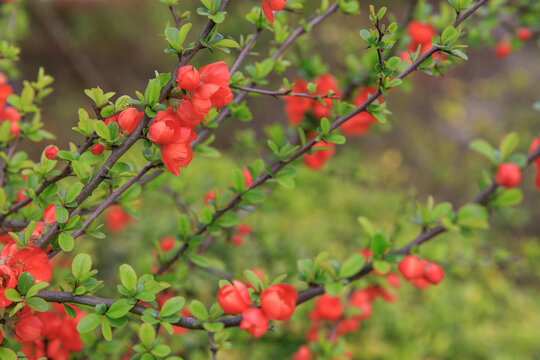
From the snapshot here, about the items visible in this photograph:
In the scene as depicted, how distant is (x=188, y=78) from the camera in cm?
44

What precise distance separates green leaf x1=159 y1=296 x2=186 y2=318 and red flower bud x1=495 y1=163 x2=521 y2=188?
53cm

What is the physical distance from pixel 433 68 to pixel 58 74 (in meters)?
3.77

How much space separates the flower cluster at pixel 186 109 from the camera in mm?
443

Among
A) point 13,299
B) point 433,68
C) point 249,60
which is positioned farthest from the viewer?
point 249,60

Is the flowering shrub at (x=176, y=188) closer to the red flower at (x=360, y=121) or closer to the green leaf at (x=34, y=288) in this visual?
the green leaf at (x=34, y=288)

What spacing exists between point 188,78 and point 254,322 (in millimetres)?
277

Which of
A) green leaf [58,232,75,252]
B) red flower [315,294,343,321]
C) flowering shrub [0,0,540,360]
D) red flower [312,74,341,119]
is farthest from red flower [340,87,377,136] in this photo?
green leaf [58,232,75,252]

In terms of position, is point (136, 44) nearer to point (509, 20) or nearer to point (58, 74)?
point (58, 74)

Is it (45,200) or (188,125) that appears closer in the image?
(188,125)

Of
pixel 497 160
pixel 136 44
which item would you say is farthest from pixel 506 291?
pixel 136 44

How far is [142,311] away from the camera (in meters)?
0.51

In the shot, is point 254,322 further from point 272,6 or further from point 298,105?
point 298,105

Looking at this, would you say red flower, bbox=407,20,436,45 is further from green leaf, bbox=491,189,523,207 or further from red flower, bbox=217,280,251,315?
red flower, bbox=217,280,251,315

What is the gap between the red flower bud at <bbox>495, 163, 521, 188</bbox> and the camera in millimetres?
665
